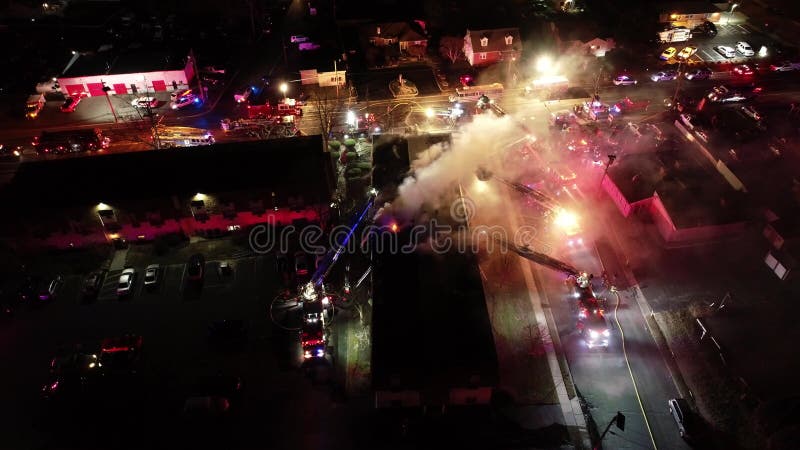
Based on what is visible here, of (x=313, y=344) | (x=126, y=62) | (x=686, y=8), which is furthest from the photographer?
(x=686, y=8)

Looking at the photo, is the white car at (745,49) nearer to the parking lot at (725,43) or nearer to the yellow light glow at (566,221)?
the parking lot at (725,43)

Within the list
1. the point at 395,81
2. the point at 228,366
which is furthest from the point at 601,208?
the point at 228,366

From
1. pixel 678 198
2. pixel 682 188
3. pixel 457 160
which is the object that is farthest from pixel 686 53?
pixel 457 160

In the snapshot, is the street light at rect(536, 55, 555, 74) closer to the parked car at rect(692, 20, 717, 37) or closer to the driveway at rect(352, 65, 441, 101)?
the driveway at rect(352, 65, 441, 101)

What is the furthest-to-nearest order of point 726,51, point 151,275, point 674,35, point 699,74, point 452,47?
point 674,35 → point 452,47 → point 726,51 → point 699,74 → point 151,275

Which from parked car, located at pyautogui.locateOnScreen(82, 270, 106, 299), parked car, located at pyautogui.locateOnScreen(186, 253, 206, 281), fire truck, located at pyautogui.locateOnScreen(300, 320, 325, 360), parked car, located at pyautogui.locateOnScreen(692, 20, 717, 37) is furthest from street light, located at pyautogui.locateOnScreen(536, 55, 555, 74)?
parked car, located at pyautogui.locateOnScreen(82, 270, 106, 299)

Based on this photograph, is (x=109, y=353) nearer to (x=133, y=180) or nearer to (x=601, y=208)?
(x=133, y=180)

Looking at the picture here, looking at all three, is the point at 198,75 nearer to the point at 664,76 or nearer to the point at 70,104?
the point at 70,104
